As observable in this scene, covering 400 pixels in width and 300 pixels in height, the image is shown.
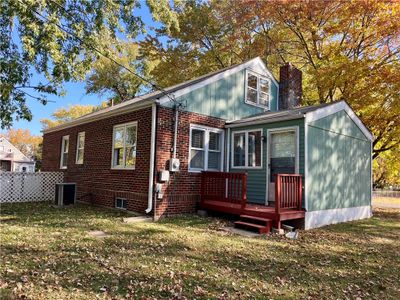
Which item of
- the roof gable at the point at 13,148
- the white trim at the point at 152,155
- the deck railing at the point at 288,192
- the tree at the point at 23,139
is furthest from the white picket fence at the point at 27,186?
the tree at the point at 23,139

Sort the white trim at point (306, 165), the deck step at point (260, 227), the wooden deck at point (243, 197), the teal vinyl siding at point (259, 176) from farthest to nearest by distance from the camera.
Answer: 1. the teal vinyl siding at point (259, 176)
2. the white trim at point (306, 165)
3. the wooden deck at point (243, 197)
4. the deck step at point (260, 227)

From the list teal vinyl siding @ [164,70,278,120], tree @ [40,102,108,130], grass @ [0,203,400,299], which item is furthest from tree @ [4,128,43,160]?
grass @ [0,203,400,299]

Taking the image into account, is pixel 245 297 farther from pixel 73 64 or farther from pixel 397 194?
pixel 397 194

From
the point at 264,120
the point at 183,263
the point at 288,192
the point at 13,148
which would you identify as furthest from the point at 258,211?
the point at 13,148

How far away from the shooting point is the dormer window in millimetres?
12578

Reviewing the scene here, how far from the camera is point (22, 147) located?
194 feet

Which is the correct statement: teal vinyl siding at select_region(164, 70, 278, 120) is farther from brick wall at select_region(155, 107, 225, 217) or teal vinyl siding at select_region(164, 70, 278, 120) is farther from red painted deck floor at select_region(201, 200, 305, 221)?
red painted deck floor at select_region(201, 200, 305, 221)

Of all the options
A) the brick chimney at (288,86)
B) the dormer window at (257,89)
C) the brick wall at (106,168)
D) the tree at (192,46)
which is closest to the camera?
the brick wall at (106,168)

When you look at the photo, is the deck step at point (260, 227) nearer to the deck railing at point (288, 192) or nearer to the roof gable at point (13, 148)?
the deck railing at point (288, 192)

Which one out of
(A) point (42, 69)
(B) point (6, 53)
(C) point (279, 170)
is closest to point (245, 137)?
(C) point (279, 170)

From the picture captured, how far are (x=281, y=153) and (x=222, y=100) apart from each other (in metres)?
2.96

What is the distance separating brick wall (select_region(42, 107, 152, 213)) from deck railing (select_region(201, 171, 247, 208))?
195 centimetres

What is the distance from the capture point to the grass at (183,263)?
13.4 ft

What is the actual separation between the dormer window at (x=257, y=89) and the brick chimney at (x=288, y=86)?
824 mm
